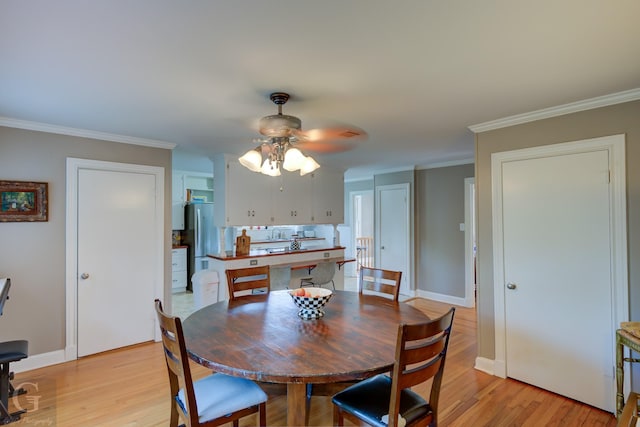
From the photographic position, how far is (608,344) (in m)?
2.37

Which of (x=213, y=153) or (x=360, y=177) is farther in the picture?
(x=360, y=177)

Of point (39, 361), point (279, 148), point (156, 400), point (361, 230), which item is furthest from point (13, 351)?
point (361, 230)

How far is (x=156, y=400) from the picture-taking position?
2.50 metres

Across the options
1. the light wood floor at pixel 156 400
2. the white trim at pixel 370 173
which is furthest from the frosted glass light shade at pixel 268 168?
the white trim at pixel 370 173

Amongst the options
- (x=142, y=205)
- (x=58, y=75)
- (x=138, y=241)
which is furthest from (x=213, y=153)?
(x=58, y=75)

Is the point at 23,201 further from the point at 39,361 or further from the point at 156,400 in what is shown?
the point at 156,400

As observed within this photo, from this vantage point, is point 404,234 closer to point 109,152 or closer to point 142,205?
point 142,205

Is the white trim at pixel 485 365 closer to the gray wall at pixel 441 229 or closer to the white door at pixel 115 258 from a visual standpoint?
the gray wall at pixel 441 229

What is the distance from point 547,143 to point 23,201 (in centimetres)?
448

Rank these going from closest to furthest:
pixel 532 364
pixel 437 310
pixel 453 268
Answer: pixel 532 364
pixel 437 310
pixel 453 268

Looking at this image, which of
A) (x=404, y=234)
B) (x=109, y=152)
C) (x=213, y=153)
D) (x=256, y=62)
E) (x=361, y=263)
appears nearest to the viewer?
(x=256, y=62)

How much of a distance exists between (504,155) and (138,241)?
12.2 feet

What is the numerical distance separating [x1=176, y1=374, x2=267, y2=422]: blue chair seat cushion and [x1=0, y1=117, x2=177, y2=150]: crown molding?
8.91 feet

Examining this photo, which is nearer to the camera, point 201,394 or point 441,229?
point 201,394
